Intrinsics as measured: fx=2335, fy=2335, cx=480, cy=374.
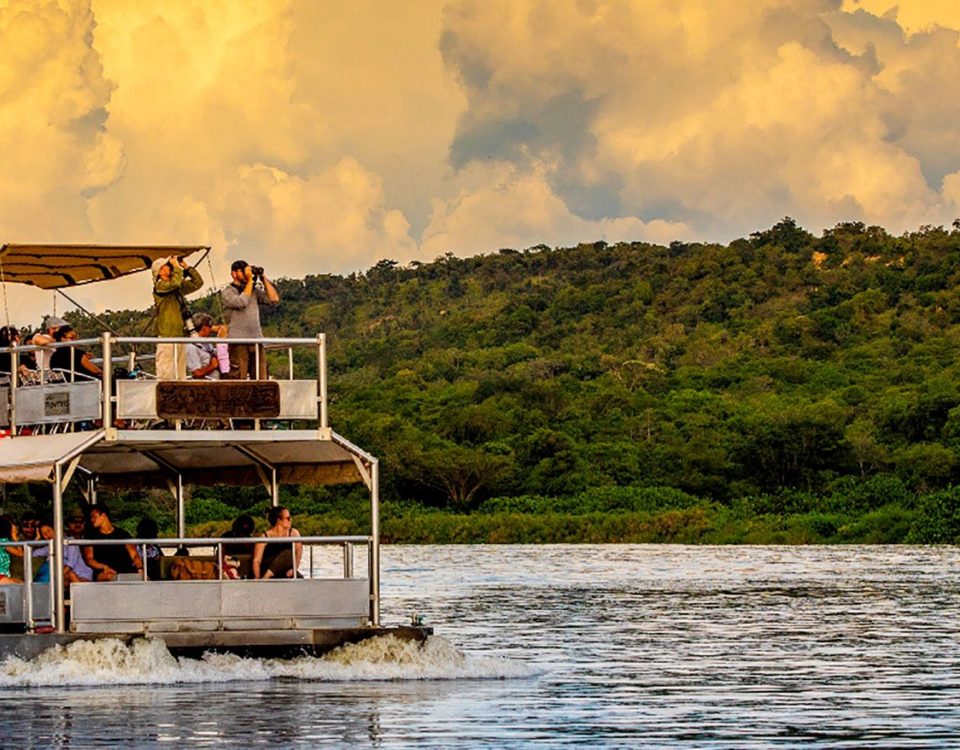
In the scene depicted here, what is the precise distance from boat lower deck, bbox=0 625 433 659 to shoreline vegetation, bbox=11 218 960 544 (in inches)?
914

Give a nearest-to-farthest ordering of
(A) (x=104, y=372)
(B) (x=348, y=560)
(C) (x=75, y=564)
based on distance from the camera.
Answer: (A) (x=104, y=372)
(C) (x=75, y=564)
(B) (x=348, y=560)

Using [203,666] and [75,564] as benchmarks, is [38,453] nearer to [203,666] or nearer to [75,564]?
[75,564]

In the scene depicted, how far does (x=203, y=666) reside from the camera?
21.1m

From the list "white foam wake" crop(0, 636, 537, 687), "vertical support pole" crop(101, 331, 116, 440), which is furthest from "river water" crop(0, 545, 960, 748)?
"vertical support pole" crop(101, 331, 116, 440)

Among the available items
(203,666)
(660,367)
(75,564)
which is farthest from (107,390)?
(660,367)

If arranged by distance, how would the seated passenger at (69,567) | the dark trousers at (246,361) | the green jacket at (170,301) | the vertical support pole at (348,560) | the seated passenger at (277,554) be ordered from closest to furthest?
1. the seated passenger at (69,567)
2. the seated passenger at (277,554)
3. the dark trousers at (246,361)
4. the green jacket at (170,301)
5. the vertical support pole at (348,560)

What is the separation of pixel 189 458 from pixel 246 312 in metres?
2.17

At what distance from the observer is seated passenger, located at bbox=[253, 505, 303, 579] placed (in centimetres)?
2141

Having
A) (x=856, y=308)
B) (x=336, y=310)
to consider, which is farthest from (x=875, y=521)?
(x=336, y=310)

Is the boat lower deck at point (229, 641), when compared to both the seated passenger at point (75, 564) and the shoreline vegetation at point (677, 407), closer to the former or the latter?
the seated passenger at point (75, 564)

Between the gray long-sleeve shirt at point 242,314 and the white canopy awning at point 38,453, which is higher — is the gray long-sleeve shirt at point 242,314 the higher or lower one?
the higher one

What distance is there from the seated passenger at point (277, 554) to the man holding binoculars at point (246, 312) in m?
1.33

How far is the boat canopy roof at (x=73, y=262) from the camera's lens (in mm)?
22250

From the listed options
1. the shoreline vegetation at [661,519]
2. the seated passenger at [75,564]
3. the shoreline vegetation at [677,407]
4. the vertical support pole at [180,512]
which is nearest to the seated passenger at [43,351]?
the seated passenger at [75,564]
